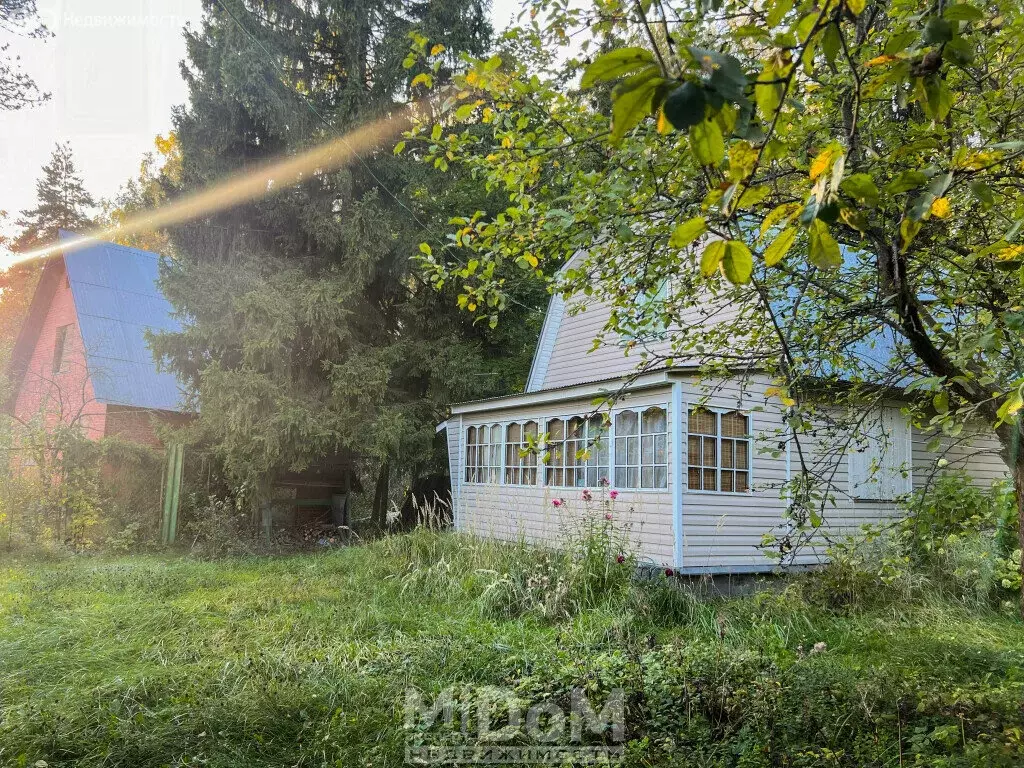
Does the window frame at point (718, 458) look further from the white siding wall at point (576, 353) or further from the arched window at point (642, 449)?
the white siding wall at point (576, 353)

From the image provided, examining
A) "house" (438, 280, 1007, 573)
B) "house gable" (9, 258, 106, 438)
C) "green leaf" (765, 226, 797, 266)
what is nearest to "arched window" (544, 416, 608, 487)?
"house" (438, 280, 1007, 573)

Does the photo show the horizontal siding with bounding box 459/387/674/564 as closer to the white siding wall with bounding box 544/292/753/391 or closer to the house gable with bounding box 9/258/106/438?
the white siding wall with bounding box 544/292/753/391

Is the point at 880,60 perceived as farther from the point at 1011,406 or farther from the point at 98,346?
the point at 98,346

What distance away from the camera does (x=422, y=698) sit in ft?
11.1

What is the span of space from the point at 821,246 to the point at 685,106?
0.37 m

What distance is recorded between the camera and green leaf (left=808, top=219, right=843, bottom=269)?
3.29 ft

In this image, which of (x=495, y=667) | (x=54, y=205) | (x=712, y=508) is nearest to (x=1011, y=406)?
(x=495, y=667)

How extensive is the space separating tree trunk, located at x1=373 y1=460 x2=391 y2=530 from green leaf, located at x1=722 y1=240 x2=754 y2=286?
38.8ft

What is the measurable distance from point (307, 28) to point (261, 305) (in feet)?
16.9

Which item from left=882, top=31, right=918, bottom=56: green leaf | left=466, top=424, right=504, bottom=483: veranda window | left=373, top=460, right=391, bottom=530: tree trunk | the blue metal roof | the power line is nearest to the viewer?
left=882, top=31, right=918, bottom=56: green leaf

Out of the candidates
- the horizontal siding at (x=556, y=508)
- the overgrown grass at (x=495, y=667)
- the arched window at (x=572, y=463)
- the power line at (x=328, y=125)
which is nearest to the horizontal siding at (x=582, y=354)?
the power line at (x=328, y=125)

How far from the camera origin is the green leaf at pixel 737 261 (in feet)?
3.12

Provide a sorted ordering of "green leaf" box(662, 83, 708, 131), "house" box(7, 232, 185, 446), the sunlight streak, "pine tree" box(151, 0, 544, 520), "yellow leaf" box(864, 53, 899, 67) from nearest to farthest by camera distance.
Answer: "green leaf" box(662, 83, 708, 131) < "yellow leaf" box(864, 53, 899, 67) < "pine tree" box(151, 0, 544, 520) < the sunlight streak < "house" box(7, 232, 185, 446)

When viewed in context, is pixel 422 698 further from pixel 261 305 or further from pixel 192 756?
pixel 261 305
